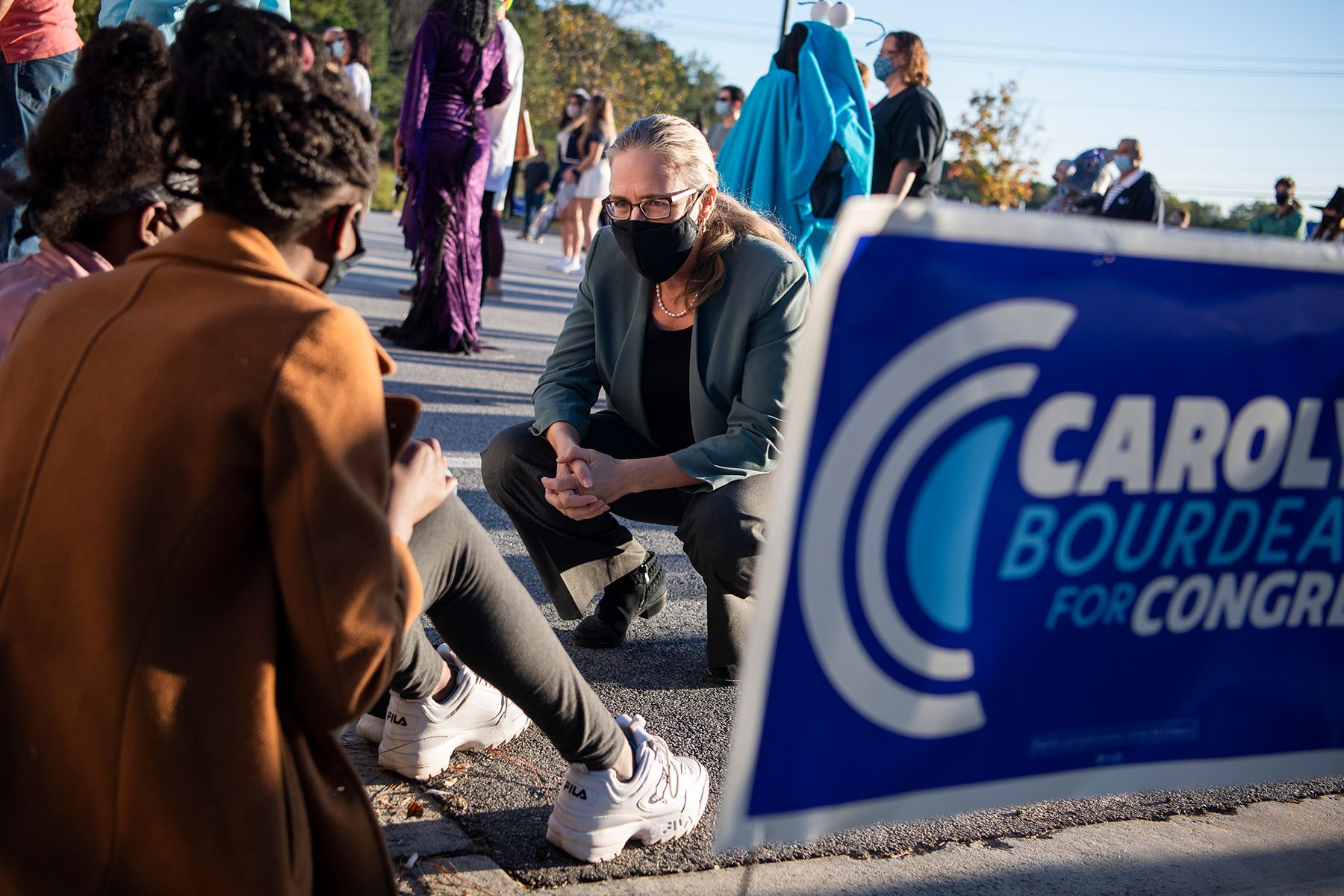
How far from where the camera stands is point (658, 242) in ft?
9.35

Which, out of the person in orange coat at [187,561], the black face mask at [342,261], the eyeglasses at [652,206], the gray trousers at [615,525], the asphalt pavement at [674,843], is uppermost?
the eyeglasses at [652,206]

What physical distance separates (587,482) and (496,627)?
87cm

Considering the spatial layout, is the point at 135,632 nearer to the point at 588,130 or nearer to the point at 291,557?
the point at 291,557

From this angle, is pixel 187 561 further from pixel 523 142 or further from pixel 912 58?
pixel 523 142

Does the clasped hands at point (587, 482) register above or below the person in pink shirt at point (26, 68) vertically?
below

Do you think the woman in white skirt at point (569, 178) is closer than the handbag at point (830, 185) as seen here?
No

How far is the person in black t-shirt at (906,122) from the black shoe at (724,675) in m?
3.61

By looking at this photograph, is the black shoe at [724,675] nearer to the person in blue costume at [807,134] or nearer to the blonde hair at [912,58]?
the person in blue costume at [807,134]

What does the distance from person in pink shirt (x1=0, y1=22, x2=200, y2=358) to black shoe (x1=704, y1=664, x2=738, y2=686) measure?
1.71 meters

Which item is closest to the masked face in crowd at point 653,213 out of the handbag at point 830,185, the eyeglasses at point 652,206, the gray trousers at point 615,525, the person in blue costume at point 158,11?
the eyeglasses at point 652,206

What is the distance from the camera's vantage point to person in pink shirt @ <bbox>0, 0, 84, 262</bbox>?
4.08 meters

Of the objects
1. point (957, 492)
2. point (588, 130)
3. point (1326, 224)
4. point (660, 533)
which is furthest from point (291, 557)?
point (588, 130)

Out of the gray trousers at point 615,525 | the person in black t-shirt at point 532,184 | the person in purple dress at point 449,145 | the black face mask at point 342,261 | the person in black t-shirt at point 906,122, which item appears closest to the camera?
the black face mask at point 342,261

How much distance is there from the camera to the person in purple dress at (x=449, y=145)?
20.8 ft
